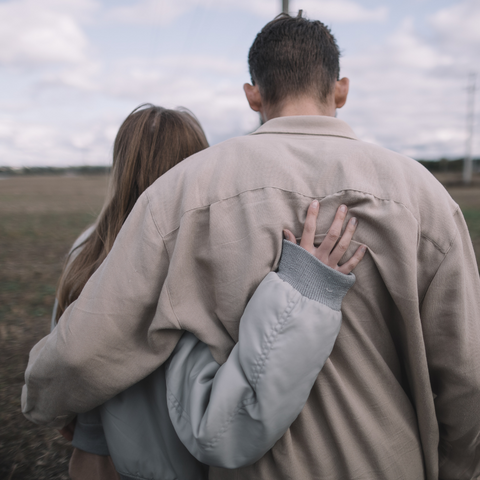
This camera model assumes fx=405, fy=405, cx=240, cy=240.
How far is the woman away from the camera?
100 cm

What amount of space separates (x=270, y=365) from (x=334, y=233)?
0.38 meters

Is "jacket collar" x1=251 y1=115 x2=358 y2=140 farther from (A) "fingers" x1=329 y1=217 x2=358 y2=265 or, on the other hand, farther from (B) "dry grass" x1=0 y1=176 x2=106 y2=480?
(B) "dry grass" x1=0 y1=176 x2=106 y2=480

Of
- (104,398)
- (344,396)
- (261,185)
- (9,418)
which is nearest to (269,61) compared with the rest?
(261,185)

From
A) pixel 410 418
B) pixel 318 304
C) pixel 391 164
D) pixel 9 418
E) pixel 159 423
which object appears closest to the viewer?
pixel 318 304

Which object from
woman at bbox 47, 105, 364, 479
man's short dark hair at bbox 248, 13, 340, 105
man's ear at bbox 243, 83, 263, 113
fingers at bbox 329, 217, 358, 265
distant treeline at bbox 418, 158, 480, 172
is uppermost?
man's short dark hair at bbox 248, 13, 340, 105

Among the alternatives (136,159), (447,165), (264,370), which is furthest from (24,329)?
(447,165)

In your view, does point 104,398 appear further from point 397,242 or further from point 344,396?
point 397,242

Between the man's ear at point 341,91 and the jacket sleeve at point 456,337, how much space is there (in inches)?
22.2

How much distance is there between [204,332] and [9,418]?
2.44 metres

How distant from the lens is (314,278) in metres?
1.06

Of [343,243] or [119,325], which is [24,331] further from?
[343,243]

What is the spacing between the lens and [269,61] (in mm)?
1337

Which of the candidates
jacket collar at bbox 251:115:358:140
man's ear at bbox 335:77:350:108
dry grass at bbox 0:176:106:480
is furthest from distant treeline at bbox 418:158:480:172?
jacket collar at bbox 251:115:358:140

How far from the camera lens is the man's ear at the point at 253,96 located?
4.70ft
